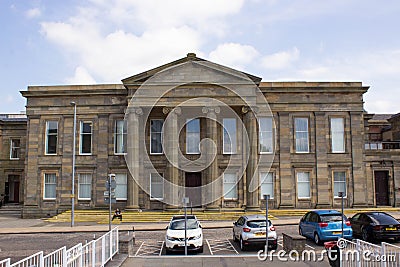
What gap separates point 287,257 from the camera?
15133 mm

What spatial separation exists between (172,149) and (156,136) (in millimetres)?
3629

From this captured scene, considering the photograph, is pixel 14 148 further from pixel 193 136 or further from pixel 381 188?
pixel 381 188

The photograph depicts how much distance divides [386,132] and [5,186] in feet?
144

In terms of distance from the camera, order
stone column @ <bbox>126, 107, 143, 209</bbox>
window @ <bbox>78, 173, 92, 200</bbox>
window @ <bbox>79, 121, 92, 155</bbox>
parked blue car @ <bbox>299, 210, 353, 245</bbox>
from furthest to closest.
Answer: window @ <bbox>79, 121, 92, 155</bbox>, window @ <bbox>78, 173, 92, 200</bbox>, stone column @ <bbox>126, 107, 143, 209</bbox>, parked blue car @ <bbox>299, 210, 353, 245</bbox>

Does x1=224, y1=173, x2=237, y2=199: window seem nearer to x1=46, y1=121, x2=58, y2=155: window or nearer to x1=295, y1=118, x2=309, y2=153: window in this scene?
x1=295, y1=118, x2=309, y2=153: window

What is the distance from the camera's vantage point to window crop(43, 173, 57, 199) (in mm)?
38375

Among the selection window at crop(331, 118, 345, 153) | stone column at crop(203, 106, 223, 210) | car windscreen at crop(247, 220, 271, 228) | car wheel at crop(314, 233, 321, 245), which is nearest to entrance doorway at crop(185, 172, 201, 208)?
stone column at crop(203, 106, 223, 210)

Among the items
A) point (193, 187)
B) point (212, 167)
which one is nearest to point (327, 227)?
point (212, 167)

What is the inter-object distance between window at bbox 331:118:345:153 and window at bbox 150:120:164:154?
15.3 metres

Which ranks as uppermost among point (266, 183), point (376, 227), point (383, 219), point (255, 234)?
point (266, 183)

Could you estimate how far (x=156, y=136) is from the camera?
3841cm

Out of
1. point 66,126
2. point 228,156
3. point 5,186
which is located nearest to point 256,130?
point 228,156

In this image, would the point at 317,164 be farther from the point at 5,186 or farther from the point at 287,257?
the point at 5,186

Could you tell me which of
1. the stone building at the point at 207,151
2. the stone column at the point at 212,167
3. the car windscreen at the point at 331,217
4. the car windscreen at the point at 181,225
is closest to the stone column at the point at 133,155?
the stone building at the point at 207,151
